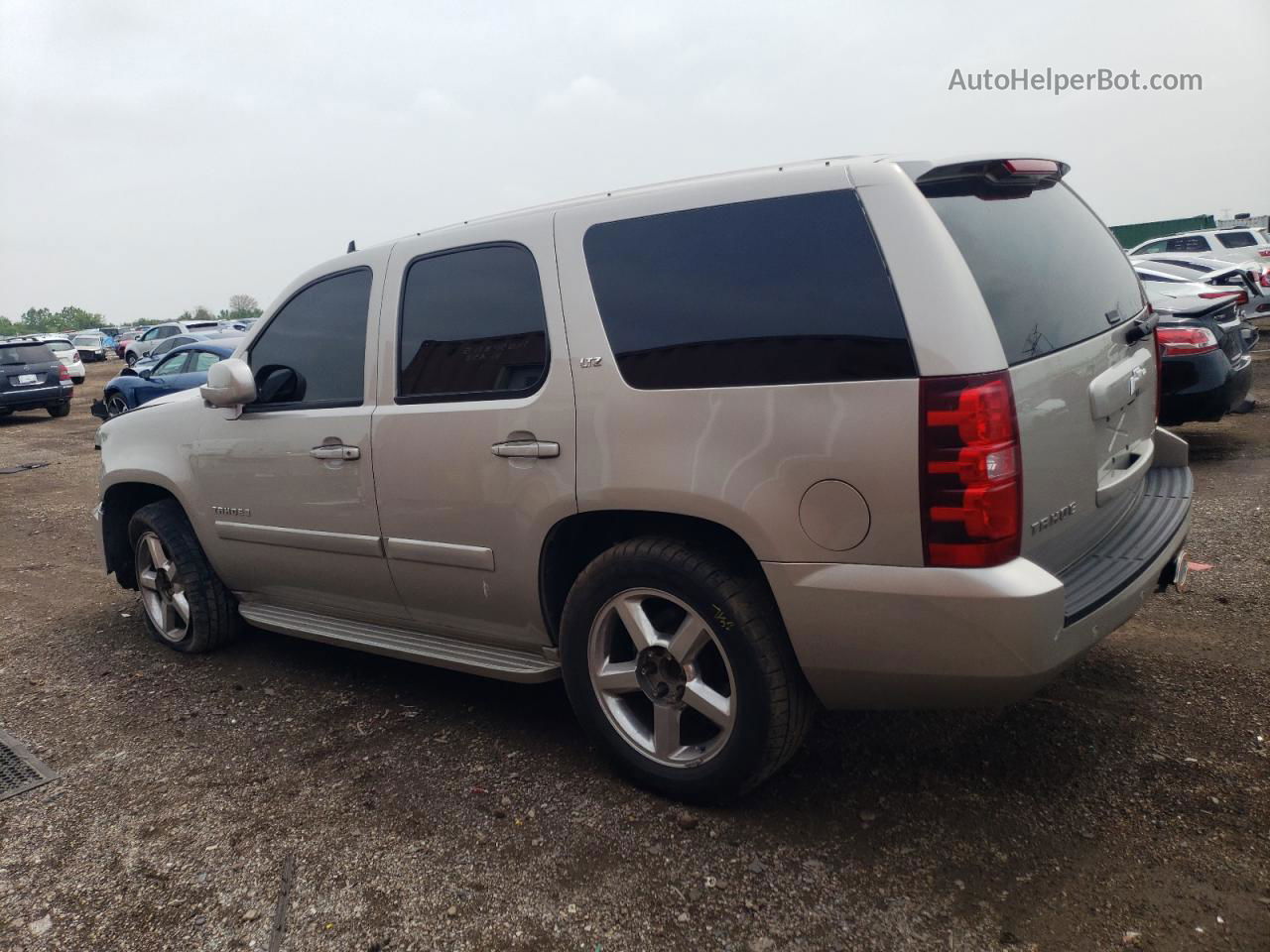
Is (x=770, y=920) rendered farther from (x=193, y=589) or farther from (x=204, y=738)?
(x=193, y=589)

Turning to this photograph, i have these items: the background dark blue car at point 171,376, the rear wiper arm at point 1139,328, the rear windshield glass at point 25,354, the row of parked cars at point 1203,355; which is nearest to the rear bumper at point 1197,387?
the row of parked cars at point 1203,355

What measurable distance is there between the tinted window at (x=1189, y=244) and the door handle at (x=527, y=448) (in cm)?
2522

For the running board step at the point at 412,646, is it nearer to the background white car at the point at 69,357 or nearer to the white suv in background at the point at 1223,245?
the white suv in background at the point at 1223,245

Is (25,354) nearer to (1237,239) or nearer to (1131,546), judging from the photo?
(1131,546)

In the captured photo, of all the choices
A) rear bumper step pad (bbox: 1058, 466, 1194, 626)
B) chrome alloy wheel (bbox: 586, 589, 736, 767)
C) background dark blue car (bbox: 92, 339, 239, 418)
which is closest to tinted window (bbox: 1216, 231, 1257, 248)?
background dark blue car (bbox: 92, 339, 239, 418)

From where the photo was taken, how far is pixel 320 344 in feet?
13.0

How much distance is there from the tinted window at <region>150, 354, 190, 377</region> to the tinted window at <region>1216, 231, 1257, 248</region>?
22475 mm

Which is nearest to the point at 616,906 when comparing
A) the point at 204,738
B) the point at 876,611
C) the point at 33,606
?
the point at 876,611

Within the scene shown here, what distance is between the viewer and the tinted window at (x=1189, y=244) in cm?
2395

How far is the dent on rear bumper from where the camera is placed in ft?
8.11

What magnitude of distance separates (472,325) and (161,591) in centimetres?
245

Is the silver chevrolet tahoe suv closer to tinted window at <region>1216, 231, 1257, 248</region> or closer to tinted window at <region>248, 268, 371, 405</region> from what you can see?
tinted window at <region>248, 268, 371, 405</region>

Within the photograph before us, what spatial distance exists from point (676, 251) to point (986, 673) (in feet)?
4.73

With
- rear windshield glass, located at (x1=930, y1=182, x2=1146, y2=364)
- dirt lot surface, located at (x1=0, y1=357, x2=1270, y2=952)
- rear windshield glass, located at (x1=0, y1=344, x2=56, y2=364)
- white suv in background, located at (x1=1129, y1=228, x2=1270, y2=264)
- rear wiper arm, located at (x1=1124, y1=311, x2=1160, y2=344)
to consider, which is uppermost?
rear windshield glass, located at (x1=930, y1=182, x2=1146, y2=364)
